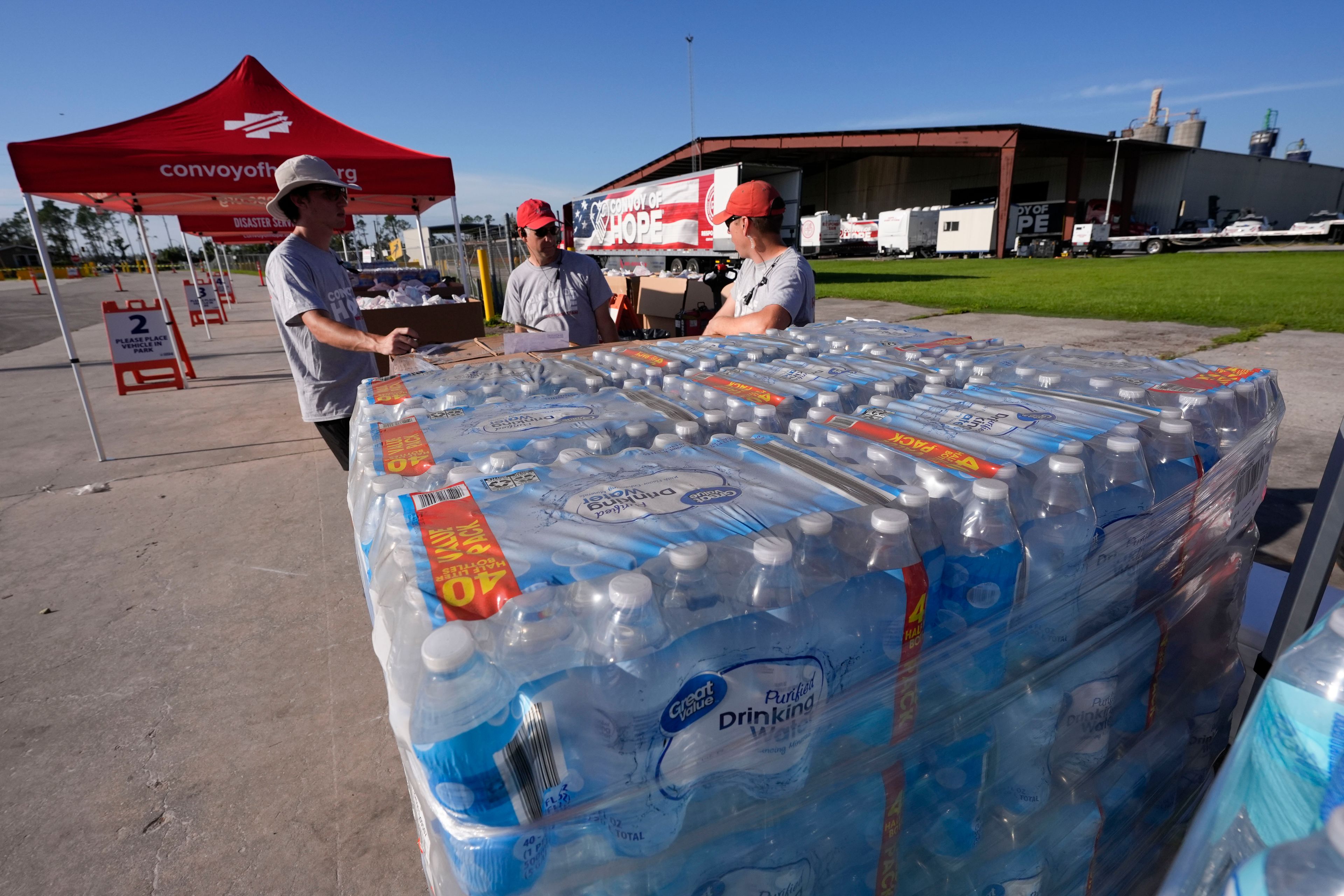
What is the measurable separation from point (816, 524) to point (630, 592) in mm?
418

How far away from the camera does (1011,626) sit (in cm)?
144

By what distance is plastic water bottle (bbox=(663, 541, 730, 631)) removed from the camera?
3.60 feet

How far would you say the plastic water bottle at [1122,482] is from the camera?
1.61 m

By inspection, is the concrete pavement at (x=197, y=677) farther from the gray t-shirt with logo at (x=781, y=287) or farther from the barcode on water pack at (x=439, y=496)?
the gray t-shirt with logo at (x=781, y=287)

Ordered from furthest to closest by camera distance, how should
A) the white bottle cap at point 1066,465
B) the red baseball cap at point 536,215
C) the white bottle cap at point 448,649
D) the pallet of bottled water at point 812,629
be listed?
1. the red baseball cap at point 536,215
2. the white bottle cap at point 1066,465
3. the pallet of bottled water at point 812,629
4. the white bottle cap at point 448,649

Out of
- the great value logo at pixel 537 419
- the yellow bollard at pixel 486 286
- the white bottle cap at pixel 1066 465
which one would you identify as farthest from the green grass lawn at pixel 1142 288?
the great value logo at pixel 537 419

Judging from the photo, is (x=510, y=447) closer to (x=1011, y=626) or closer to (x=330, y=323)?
(x=1011, y=626)

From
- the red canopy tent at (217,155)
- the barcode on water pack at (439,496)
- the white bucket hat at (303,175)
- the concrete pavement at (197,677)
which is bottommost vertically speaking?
the concrete pavement at (197,677)

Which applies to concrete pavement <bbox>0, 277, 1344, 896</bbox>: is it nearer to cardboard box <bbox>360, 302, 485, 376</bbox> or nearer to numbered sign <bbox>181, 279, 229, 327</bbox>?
cardboard box <bbox>360, 302, 485, 376</bbox>

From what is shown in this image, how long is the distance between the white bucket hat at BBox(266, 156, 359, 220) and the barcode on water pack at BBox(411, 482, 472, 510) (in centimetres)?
280

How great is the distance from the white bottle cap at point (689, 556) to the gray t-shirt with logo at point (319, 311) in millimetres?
3040

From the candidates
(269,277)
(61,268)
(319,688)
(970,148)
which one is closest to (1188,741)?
(319,688)

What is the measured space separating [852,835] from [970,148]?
126 feet

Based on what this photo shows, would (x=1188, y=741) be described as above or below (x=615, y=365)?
below
